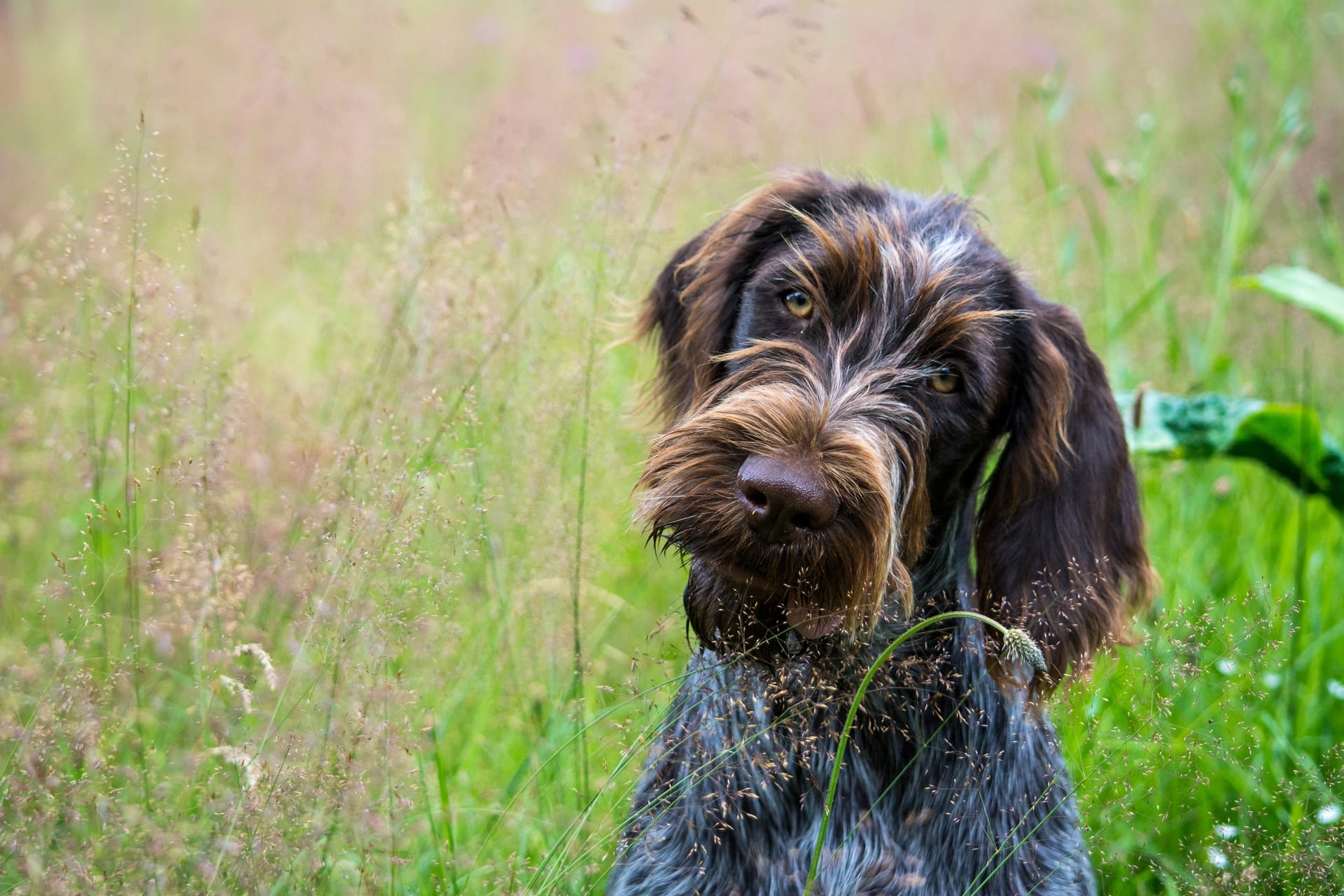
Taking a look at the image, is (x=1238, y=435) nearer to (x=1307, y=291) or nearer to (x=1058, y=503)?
(x=1307, y=291)

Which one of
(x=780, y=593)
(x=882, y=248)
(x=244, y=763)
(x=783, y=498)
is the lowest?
(x=244, y=763)

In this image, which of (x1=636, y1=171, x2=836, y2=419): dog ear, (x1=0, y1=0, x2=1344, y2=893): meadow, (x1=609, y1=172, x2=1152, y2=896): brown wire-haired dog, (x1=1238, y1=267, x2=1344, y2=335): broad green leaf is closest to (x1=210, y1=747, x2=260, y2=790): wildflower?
(x1=0, y1=0, x2=1344, y2=893): meadow

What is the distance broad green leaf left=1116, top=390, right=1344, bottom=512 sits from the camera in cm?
315

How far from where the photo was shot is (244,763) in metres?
2.02

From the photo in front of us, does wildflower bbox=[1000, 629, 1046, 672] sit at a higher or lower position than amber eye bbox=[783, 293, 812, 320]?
lower

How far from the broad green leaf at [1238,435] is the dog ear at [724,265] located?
1.11 metres

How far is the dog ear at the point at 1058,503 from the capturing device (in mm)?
2379

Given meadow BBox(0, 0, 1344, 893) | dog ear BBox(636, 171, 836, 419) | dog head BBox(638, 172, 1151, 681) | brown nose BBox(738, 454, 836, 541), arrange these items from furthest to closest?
dog ear BBox(636, 171, 836, 419)
meadow BBox(0, 0, 1344, 893)
dog head BBox(638, 172, 1151, 681)
brown nose BBox(738, 454, 836, 541)

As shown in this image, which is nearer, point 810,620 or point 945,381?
point 810,620

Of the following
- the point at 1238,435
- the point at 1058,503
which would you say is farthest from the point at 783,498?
the point at 1238,435

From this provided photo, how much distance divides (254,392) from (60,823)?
167 centimetres

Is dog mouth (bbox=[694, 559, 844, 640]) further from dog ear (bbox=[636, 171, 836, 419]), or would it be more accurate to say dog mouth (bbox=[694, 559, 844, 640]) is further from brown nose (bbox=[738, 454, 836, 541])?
dog ear (bbox=[636, 171, 836, 419])

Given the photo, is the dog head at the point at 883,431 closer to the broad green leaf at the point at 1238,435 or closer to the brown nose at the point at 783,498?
the brown nose at the point at 783,498

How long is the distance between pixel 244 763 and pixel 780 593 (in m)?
0.95
